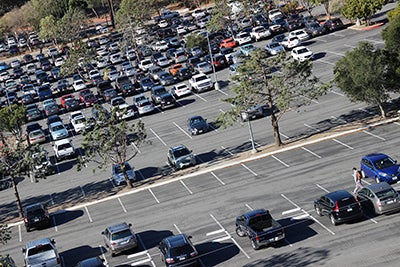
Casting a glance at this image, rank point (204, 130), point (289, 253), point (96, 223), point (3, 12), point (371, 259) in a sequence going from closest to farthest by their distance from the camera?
point (371, 259) < point (289, 253) < point (96, 223) < point (204, 130) < point (3, 12)

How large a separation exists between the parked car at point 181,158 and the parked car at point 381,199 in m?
17.7

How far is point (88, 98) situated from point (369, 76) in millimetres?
36793

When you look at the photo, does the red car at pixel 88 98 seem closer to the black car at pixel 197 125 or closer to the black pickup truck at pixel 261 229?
the black car at pixel 197 125

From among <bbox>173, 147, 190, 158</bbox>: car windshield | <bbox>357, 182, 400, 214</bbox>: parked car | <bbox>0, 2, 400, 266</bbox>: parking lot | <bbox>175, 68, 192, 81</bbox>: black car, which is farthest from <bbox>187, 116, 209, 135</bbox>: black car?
<bbox>357, 182, 400, 214</bbox>: parked car

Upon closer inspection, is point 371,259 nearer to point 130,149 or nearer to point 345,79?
point 345,79

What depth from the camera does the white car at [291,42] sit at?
266 ft

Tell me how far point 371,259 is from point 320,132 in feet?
72.7

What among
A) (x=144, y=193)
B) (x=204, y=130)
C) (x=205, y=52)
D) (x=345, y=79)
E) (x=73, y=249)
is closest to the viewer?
(x=73, y=249)

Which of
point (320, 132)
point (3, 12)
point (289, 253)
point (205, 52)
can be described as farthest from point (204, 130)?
point (3, 12)

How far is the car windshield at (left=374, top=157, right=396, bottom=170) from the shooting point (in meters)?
40.3

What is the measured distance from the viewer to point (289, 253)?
3356 cm

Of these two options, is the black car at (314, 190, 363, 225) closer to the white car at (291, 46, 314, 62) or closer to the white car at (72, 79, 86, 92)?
the white car at (291, 46, 314, 62)

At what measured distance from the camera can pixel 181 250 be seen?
109 feet

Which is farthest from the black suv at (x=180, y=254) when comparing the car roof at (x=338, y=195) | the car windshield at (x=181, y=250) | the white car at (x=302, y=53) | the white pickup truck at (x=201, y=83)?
the white car at (x=302, y=53)
